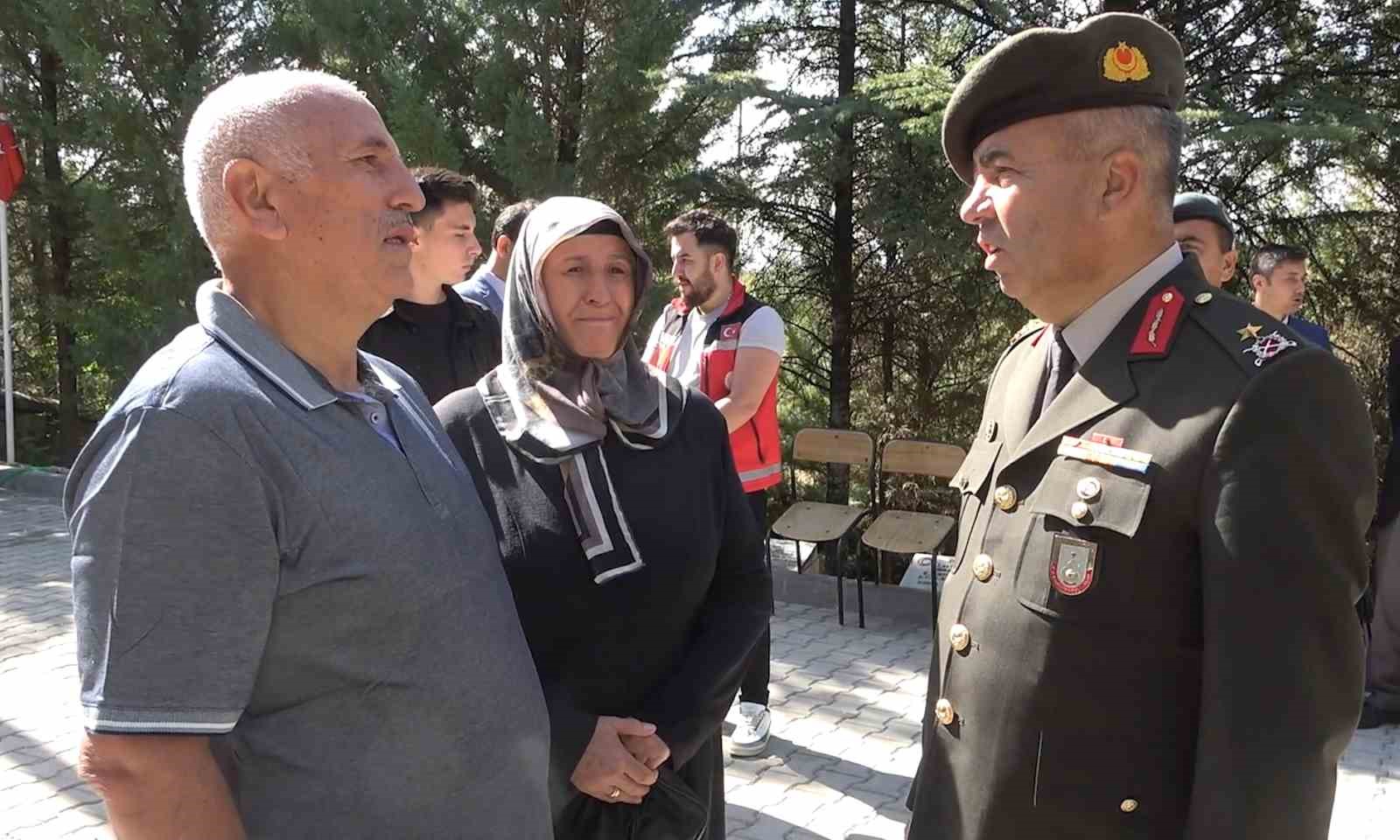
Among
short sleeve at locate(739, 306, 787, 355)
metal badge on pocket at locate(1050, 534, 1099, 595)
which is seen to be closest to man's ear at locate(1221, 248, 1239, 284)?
short sleeve at locate(739, 306, 787, 355)

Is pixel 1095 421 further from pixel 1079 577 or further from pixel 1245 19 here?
pixel 1245 19

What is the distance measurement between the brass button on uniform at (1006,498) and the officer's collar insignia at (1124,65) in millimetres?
664

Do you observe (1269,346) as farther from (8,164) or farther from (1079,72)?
(8,164)

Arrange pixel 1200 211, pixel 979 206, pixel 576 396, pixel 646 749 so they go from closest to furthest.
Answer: pixel 979 206, pixel 646 749, pixel 576 396, pixel 1200 211

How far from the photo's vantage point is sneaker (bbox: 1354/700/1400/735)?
4441 mm

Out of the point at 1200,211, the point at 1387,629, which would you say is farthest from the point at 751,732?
the point at 1387,629

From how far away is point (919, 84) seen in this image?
6.55m

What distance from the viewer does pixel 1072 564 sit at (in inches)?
57.5

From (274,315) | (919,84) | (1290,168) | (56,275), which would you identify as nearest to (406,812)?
(274,315)

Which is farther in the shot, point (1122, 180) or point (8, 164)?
point (8, 164)

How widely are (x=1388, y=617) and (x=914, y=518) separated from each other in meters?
2.42

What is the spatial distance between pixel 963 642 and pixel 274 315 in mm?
1171

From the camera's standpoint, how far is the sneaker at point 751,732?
13.5ft

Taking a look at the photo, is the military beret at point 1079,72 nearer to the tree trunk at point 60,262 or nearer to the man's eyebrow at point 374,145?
the man's eyebrow at point 374,145
